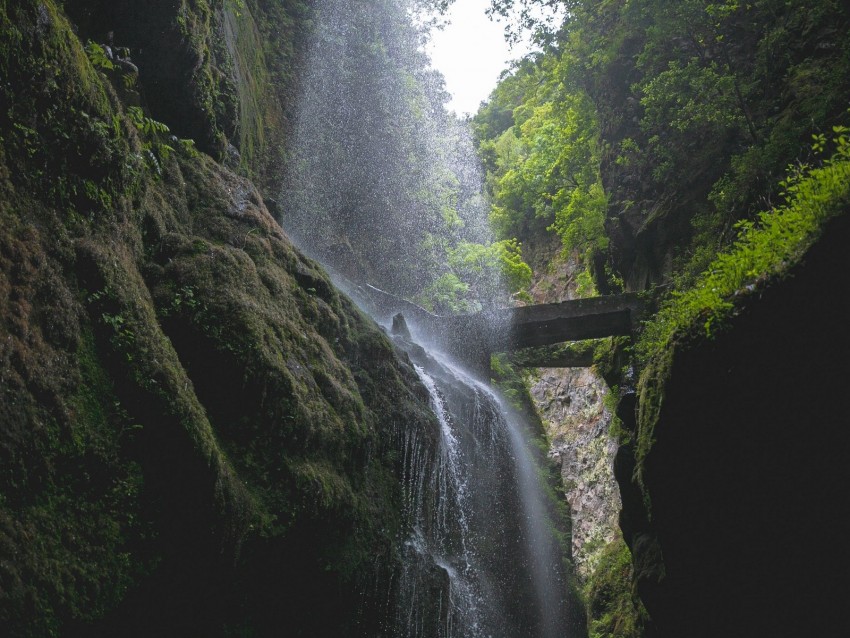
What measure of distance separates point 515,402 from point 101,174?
1298cm

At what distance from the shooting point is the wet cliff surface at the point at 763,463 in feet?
16.4

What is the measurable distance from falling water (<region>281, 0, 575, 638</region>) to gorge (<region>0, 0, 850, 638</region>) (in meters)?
0.10

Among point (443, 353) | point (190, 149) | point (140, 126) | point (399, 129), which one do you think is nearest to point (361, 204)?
point (399, 129)

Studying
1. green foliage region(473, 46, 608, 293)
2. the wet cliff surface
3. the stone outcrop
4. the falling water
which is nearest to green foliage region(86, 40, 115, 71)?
the falling water

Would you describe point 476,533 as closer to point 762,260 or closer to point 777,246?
point 762,260

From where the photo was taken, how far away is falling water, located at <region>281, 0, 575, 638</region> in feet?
29.0

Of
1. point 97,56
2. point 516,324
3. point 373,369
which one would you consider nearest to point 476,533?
point 373,369

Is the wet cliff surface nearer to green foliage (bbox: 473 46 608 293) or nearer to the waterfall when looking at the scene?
the waterfall

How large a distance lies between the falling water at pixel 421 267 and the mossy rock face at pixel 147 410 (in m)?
1.33

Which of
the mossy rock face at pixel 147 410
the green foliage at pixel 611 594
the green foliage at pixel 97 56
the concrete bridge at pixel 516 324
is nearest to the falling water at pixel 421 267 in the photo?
the concrete bridge at pixel 516 324

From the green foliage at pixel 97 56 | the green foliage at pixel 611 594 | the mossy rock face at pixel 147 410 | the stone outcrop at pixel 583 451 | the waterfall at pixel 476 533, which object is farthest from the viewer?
the stone outcrop at pixel 583 451

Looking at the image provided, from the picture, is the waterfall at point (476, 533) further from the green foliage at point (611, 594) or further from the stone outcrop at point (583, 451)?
the stone outcrop at point (583, 451)

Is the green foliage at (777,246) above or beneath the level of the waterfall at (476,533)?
above

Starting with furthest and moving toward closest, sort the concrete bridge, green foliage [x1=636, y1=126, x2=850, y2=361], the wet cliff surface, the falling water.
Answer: the concrete bridge → the falling water → the wet cliff surface → green foliage [x1=636, y1=126, x2=850, y2=361]
